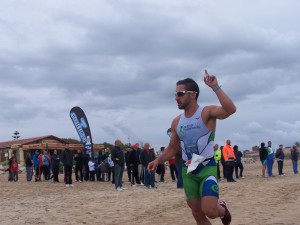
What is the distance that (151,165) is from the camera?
636cm

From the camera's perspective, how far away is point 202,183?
18.4 ft

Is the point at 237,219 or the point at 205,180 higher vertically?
the point at 205,180

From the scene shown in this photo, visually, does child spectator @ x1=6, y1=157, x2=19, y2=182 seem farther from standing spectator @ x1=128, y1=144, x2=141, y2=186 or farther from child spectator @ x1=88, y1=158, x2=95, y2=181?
standing spectator @ x1=128, y1=144, x2=141, y2=186

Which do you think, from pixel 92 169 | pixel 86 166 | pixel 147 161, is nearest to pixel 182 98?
pixel 147 161

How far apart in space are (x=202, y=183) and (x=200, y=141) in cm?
50

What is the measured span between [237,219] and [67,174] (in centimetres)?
1290

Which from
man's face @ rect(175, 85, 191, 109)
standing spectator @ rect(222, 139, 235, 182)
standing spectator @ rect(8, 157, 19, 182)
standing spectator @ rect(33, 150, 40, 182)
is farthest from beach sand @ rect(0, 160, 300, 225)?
standing spectator @ rect(8, 157, 19, 182)

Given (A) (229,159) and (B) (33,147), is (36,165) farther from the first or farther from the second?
(B) (33,147)

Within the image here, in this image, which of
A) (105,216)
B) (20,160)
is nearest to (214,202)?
(105,216)

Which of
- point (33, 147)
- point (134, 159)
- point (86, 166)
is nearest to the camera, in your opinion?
point (134, 159)

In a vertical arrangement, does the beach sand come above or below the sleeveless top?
below

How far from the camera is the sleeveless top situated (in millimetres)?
5688

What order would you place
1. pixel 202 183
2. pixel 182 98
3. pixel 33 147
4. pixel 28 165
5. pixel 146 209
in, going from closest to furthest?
pixel 202 183
pixel 182 98
pixel 146 209
pixel 28 165
pixel 33 147

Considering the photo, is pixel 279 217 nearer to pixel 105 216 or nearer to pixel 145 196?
pixel 105 216
